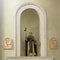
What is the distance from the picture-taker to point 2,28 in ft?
20.1

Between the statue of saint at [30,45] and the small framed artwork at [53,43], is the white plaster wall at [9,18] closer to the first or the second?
the statue of saint at [30,45]

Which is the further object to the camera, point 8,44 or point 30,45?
point 30,45

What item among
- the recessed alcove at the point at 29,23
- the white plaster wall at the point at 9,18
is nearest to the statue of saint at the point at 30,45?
the recessed alcove at the point at 29,23

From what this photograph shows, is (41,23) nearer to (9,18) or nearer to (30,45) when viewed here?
(30,45)

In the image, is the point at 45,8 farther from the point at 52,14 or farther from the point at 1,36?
the point at 1,36

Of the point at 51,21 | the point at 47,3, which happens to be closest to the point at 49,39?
the point at 51,21

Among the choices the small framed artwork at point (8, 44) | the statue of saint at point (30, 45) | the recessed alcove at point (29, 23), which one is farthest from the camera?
the recessed alcove at point (29, 23)

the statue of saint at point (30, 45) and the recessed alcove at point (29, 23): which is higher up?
the recessed alcove at point (29, 23)

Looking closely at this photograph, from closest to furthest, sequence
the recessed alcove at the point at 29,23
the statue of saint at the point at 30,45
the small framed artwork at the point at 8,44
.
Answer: the small framed artwork at the point at 8,44
the statue of saint at the point at 30,45
the recessed alcove at the point at 29,23

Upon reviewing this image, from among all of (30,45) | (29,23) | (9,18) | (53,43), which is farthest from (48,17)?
(9,18)

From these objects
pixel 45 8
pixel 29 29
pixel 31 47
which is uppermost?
pixel 45 8

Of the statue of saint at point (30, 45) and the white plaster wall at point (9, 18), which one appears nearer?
the white plaster wall at point (9, 18)

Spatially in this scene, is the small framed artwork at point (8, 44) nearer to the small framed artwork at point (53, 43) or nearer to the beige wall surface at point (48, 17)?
the beige wall surface at point (48, 17)

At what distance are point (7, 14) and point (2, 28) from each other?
1.15 feet
